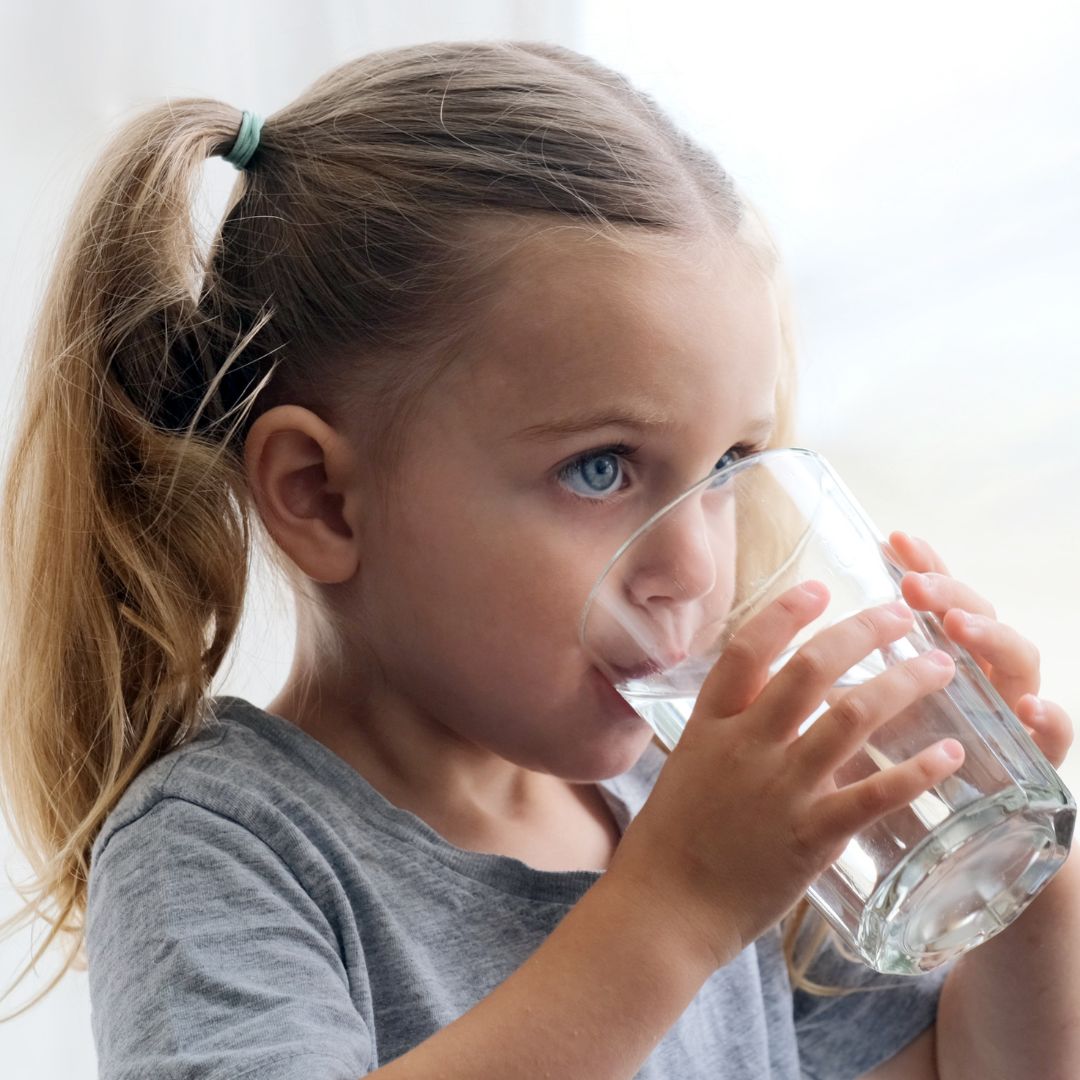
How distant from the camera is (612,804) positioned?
39.3 inches

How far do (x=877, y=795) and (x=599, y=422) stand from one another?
0.86 ft

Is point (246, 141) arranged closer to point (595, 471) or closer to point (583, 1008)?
point (595, 471)

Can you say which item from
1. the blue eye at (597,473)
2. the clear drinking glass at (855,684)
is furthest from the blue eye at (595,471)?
the clear drinking glass at (855,684)

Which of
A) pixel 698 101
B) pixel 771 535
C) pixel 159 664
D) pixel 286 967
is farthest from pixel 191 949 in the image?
pixel 698 101

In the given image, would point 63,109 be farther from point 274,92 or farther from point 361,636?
point 361,636

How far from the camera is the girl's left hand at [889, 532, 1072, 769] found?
76 cm

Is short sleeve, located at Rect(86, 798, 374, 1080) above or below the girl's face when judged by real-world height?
below

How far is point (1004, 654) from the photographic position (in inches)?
30.4

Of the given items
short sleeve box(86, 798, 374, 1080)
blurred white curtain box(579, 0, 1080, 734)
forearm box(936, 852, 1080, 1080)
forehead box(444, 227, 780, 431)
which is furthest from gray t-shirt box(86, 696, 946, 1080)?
blurred white curtain box(579, 0, 1080, 734)

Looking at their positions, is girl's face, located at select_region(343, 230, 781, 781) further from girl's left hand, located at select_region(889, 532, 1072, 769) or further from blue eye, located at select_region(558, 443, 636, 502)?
girl's left hand, located at select_region(889, 532, 1072, 769)

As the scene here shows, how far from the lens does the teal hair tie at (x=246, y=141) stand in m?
0.91

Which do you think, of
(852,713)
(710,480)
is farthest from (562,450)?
(852,713)

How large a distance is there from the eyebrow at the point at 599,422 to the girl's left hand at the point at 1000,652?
0.45ft

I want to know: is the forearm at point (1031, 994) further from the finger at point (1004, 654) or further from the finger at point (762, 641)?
the finger at point (762, 641)
